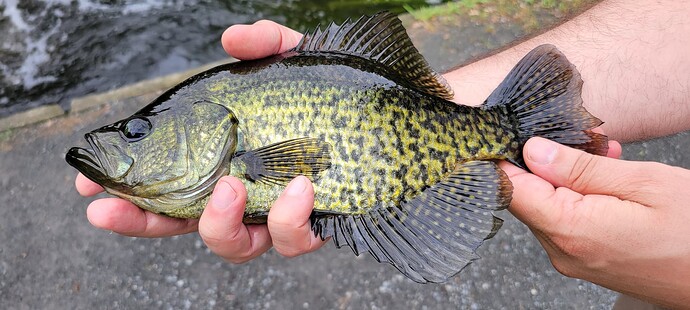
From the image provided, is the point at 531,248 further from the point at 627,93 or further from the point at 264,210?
the point at 264,210

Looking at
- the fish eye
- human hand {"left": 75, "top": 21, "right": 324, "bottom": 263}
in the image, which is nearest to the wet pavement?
human hand {"left": 75, "top": 21, "right": 324, "bottom": 263}

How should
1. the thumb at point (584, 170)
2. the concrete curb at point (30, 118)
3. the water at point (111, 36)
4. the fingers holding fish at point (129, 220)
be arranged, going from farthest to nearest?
1. the water at point (111, 36)
2. the concrete curb at point (30, 118)
3. the fingers holding fish at point (129, 220)
4. the thumb at point (584, 170)

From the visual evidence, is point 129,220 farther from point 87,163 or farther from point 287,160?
point 287,160

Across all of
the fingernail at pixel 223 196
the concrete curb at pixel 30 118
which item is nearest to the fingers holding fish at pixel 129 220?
the fingernail at pixel 223 196

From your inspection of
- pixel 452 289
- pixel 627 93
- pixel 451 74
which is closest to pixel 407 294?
pixel 452 289

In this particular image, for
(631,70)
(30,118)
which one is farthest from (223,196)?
(30,118)

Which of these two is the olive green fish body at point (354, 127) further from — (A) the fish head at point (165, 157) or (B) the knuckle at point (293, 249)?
(B) the knuckle at point (293, 249)
